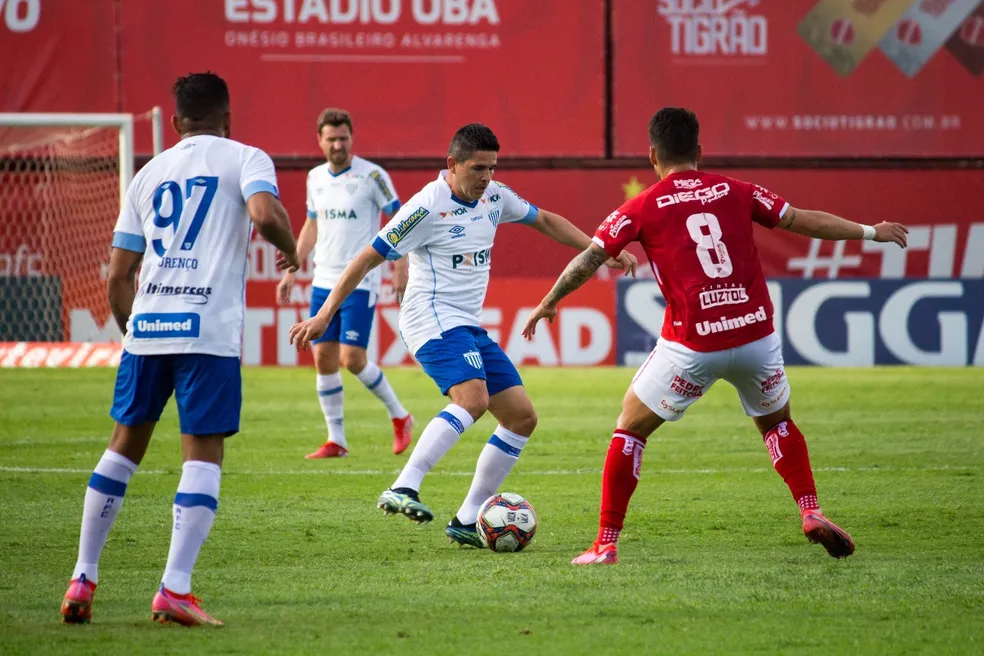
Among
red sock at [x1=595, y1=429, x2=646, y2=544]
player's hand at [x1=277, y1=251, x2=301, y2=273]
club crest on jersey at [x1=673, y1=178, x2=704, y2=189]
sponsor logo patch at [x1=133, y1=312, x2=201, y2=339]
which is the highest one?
club crest on jersey at [x1=673, y1=178, x2=704, y2=189]

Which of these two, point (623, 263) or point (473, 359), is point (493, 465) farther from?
point (623, 263)

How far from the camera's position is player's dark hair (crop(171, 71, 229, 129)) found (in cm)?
502

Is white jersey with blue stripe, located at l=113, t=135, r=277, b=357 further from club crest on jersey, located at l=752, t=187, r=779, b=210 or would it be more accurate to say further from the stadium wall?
the stadium wall

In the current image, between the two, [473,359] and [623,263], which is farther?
[473,359]

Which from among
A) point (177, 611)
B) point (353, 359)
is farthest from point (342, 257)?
point (177, 611)

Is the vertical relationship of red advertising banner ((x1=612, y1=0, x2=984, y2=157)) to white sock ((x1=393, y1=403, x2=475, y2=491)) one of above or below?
above

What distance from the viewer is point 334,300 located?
6324mm

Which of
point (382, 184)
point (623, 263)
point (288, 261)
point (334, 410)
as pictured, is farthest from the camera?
point (382, 184)

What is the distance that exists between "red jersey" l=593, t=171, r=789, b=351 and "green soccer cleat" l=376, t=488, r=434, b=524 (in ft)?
4.80

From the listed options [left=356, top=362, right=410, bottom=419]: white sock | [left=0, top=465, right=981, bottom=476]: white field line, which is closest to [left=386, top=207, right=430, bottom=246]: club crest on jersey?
[left=0, top=465, right=981, bottom=476]: white field line

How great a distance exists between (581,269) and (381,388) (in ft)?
16.1

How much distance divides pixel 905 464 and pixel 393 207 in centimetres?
425

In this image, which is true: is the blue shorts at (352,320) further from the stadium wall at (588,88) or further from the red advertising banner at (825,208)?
the red advertising banner at (825,208)

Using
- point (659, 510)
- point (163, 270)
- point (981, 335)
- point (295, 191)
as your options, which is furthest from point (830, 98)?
point (163, 270)
